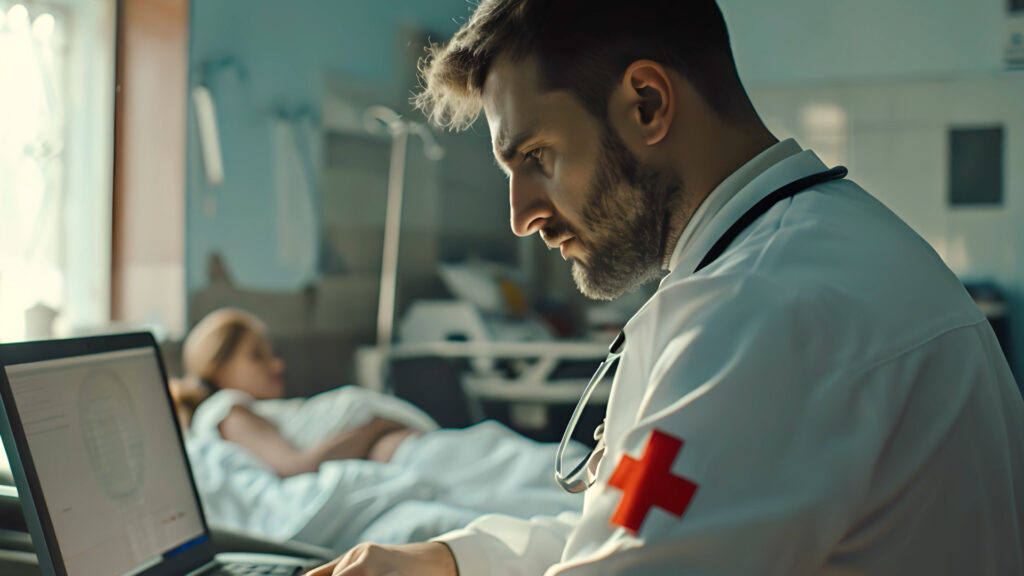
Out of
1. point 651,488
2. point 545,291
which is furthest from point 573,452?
point 651,488

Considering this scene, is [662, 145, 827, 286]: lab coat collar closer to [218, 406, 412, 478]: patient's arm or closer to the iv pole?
[218, 406, 412, 478]: patient's arm

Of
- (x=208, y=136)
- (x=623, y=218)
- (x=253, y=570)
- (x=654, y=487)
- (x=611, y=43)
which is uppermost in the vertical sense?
(x=208, y=136)

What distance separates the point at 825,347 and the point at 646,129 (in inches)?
10.3

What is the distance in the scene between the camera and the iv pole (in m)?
3.21

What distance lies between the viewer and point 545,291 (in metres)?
3.10

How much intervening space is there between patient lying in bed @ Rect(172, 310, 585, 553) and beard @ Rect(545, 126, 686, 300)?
0.75 metres

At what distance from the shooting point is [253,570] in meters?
0.93

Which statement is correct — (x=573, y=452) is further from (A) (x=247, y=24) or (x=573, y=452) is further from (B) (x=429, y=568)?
(A) (x=247, y=24)

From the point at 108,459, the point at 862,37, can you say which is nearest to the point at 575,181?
the point at 108,459

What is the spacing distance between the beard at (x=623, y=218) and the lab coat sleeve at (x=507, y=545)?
276 mm

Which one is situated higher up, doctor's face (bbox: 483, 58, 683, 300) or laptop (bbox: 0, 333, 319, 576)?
doctor's face (bbox: 483, 58, 683, 300)

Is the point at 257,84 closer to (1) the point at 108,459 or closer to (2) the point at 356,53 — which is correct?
(2) the point at 356,53

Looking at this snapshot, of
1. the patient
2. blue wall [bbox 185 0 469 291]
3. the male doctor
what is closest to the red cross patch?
the male doctor

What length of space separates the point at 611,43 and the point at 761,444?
0.37 metres
